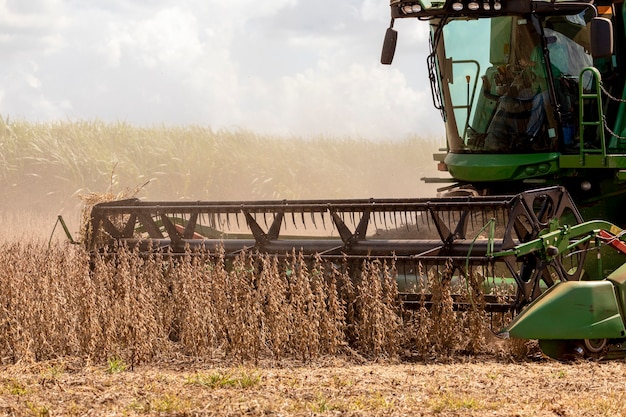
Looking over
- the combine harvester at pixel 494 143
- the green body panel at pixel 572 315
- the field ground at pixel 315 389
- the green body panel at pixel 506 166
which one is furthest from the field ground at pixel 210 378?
the green body panel at pixel 506 166

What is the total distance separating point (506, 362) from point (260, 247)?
2.18 metres

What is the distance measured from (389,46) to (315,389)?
12.2ft

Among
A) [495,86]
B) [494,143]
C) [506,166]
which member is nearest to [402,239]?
[506,166]

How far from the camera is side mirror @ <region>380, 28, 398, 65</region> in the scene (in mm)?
7727

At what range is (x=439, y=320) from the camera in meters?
6.22

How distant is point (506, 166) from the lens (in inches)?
310

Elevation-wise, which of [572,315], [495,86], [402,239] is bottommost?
[572,315]

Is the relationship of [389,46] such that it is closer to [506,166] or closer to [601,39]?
[506,166]

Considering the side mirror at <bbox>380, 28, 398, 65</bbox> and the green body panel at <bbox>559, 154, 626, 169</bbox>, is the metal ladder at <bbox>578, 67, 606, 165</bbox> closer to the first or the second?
the green body panel at <bbox>559, 154, 626, 169</bbox>

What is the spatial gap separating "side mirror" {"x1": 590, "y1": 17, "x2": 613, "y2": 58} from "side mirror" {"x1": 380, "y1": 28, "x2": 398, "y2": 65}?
5.32 ft

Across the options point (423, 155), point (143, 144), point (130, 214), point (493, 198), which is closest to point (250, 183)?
point (143, 144)

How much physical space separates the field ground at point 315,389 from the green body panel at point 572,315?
0.20m

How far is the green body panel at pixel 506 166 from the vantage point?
25.5 feet

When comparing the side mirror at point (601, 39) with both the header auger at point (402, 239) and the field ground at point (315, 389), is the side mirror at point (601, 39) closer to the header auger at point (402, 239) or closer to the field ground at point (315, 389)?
the header auger at point (402, 239)
